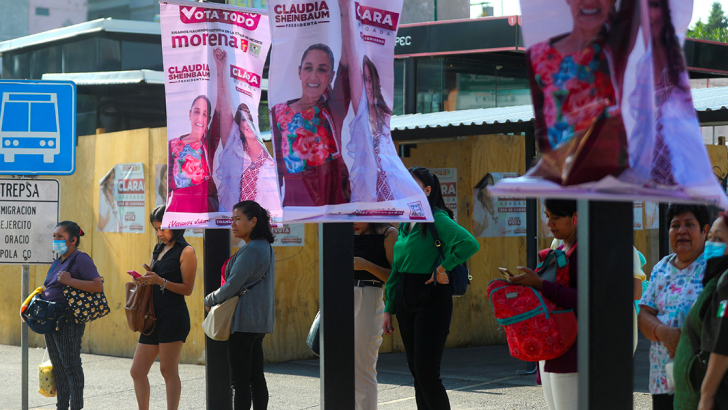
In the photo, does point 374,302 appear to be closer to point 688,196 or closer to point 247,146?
point 247,146

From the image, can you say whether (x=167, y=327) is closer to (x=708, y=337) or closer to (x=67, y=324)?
(x=67, y=324)

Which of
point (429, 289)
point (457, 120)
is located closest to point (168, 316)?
point (429, 289)

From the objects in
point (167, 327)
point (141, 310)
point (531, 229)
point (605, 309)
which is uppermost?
point (531, 229)

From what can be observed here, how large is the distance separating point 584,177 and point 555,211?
172 centimetres

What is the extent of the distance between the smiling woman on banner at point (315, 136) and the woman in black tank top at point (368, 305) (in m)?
2.17

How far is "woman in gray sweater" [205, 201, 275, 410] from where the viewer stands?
584cm

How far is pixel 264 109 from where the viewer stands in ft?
49.1

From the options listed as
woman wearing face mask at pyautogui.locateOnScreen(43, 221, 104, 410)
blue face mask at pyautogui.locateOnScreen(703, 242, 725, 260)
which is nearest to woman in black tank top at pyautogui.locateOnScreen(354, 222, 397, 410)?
woman wearing face mask at pyautogui.locateOnScreen(43, 221, 104, 410)

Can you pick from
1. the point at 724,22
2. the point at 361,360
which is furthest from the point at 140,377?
the point at 724,22

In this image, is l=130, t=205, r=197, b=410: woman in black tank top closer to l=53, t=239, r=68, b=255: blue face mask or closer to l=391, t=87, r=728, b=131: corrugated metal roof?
l=53, t=239, r=68, b=255: blue face mask

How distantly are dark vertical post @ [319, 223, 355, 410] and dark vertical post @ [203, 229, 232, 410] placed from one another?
2160 millimetres

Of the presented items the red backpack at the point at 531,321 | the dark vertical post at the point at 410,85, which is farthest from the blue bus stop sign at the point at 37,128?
the dark vertical post at the point at 410,85

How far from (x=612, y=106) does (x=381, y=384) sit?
262 inches

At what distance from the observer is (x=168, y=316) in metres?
6.56
